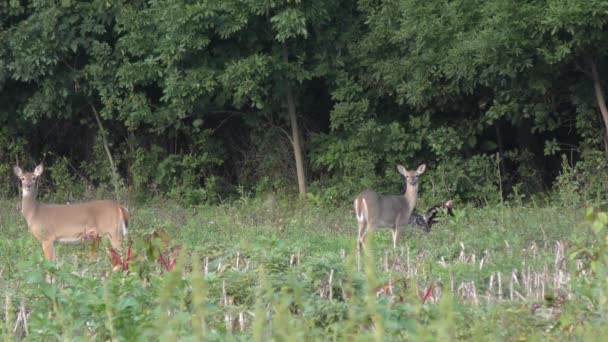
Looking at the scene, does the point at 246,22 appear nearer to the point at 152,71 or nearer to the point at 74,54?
the point at 152,71

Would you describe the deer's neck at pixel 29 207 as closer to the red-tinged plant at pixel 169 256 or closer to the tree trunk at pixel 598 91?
the red-tinged plant at pixel 169 256

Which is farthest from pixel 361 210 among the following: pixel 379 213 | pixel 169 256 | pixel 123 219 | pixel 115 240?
pixel 169 256

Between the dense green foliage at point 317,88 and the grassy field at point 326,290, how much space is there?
4.37m

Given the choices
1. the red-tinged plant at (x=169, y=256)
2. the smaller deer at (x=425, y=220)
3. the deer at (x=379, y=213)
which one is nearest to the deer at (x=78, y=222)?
the deer at (x=379, y=213)

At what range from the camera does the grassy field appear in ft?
17.3

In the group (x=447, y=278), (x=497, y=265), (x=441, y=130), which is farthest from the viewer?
(x=441, y=130)

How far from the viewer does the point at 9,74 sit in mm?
18359

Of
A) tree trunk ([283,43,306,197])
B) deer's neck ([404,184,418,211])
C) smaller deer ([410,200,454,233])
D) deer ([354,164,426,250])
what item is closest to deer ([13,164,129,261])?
deer ([354,164,426,250])

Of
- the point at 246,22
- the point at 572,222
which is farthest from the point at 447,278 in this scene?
the point at 246,22

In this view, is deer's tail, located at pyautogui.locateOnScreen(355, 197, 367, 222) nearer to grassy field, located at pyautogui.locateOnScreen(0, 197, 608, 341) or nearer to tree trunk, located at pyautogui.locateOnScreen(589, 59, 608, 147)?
grassy field, located at pyautogui.locateOnScreen(0, 197, 608, 341)

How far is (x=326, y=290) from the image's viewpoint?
23.6 feet

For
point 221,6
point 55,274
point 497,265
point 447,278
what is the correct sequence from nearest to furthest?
point 55,274, point 447,278, point 497,265, point 221,6

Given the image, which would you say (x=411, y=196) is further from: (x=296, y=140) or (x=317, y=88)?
(x=317, y=88)

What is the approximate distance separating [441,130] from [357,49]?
180cm
